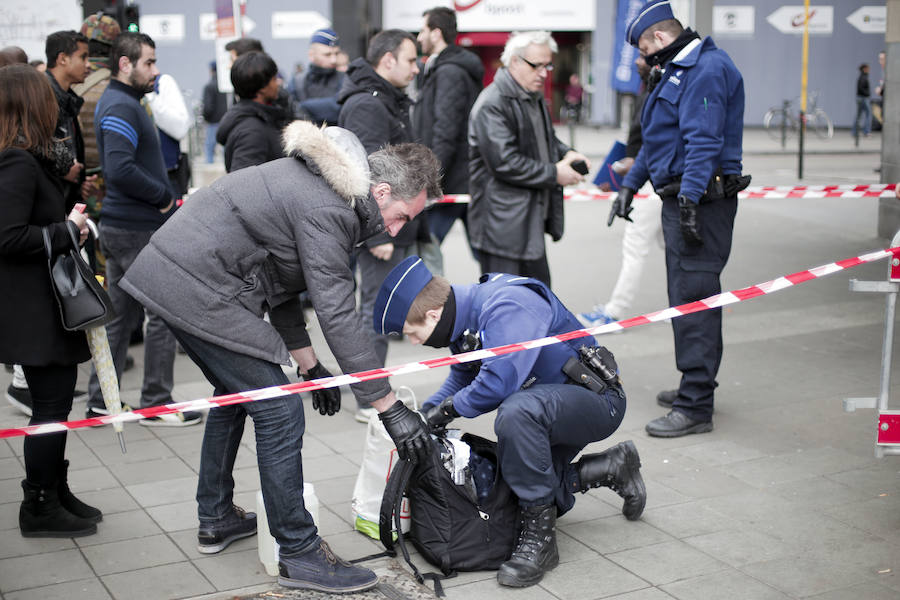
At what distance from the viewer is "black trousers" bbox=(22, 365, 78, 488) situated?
3.89 meters

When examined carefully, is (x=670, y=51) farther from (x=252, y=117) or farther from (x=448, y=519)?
(x=448, y=519)

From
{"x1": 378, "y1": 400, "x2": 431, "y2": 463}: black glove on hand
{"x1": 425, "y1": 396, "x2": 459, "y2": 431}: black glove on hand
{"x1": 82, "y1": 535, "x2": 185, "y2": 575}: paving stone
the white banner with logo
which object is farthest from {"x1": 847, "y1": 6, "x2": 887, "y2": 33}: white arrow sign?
{"x1": 82, "y1": 535, "x2": 185, "y2": 575}: paving stone

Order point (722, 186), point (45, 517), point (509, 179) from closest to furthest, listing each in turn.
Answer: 1. point (45, 517)
2. point (722, 186)
3. point (509, 179)

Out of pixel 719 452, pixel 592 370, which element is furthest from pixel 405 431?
pixel 719 452

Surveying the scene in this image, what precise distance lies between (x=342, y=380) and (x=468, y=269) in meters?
6.49

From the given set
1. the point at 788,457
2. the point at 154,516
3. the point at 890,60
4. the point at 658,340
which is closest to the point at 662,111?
the point at 788,457

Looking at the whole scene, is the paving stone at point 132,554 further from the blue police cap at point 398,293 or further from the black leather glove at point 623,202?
the black leather glove at point 623,202

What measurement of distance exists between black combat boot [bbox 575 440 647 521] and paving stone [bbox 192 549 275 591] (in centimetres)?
129

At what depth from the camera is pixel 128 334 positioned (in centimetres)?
555

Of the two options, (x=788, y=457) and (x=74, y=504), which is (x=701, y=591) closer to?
(x=788, y=457)

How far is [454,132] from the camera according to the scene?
7.07m

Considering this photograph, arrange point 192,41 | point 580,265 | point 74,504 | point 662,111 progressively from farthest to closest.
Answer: point 192,41, point 580,265, point 662,111, point 74,504

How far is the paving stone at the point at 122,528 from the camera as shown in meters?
4.04

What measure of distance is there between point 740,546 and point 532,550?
0.84 meters
